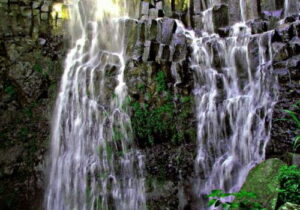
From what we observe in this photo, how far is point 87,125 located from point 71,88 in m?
1.83

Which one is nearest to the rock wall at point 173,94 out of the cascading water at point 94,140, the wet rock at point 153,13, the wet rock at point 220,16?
the cascading water at point 94,140

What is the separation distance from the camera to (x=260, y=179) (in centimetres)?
462

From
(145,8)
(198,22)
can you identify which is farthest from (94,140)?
(198,22)

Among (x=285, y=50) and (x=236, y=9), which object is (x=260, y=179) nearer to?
(x=285, y=50)

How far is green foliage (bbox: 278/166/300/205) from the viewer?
3646 mm

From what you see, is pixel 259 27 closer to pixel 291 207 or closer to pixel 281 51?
pixel 281 51

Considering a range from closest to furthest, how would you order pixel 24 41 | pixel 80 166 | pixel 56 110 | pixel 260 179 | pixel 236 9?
1. pixel 260 179
2. pixel 80 166
3. pixel 56 110
4. pixel 24 41
5. pixel 236 9

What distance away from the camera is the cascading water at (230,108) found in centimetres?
805

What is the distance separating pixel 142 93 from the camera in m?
9.76

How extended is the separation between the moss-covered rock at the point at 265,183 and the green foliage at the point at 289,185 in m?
0.10

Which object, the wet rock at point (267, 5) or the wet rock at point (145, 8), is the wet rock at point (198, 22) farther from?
the wet rock at point (267, 5)

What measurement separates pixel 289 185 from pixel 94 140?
260 inches

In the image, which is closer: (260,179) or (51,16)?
(260,179)

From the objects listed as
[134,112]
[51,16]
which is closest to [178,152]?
[134,112]
